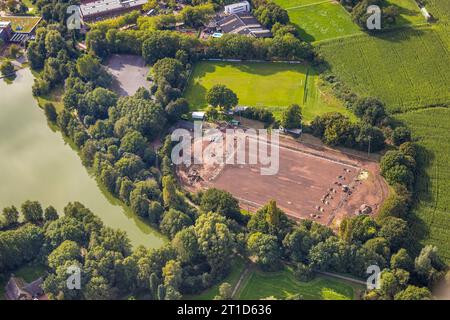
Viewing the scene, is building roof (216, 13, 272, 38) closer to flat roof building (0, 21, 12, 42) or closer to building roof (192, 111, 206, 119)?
building roof (192, 111, 206, 119)

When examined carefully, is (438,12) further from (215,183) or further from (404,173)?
(215,183)

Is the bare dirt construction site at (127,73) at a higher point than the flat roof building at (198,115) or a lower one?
higher

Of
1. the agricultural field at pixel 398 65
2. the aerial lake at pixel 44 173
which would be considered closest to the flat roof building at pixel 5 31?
the aerial lake at pixel 44 173

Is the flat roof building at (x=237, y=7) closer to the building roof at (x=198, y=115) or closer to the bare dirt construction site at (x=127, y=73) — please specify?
the bare dirt construction site at (x=127, y=73)

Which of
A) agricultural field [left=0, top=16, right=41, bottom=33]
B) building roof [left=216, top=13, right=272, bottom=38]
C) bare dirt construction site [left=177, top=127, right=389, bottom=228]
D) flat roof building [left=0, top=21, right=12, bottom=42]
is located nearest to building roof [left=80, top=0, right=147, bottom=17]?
agricultural field [left=0, top=16, right=41, bottom=33]

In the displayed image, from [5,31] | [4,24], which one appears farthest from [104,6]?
[5,31]

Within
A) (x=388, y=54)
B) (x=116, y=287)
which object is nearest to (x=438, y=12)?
(x=388, y=54)
